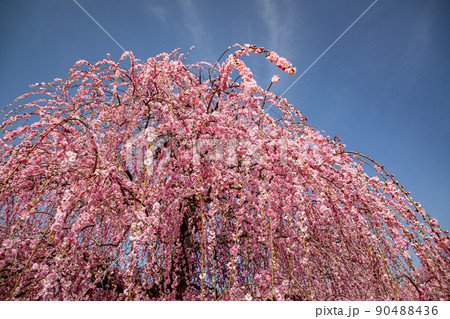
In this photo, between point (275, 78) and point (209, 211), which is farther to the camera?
point (275, 78)

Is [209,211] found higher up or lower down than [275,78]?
lower down

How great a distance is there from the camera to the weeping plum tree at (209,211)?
1.72 meters

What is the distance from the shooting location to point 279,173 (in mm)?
2387

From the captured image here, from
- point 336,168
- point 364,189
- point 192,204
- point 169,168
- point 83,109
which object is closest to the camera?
point 364,189

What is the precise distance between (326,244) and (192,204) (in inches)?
69.6

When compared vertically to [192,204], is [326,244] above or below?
below

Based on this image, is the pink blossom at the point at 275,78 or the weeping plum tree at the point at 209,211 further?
the pink blossom at the point at 275,78

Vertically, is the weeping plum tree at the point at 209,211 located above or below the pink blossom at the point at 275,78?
below

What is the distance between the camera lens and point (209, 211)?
1.90 meters

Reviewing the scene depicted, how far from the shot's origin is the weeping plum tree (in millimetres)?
1717

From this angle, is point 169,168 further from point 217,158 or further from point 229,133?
point 229,133
